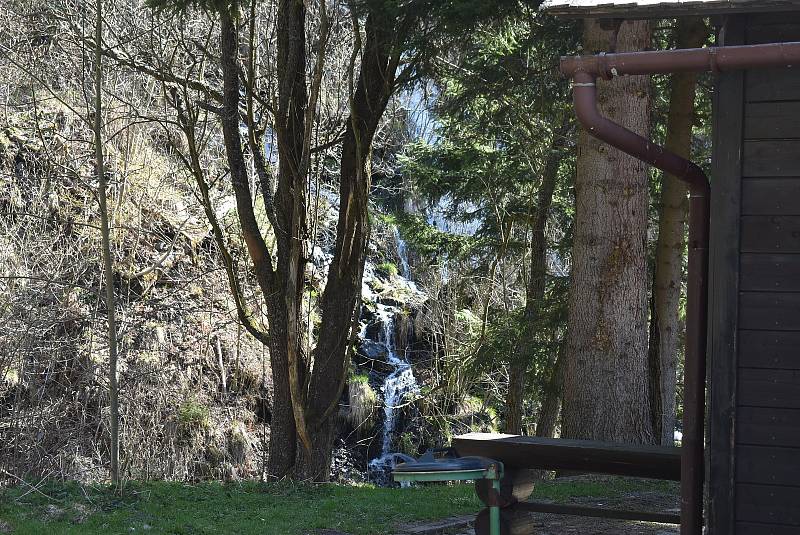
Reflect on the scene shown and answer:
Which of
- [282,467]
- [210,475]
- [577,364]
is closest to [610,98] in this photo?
[577,364]

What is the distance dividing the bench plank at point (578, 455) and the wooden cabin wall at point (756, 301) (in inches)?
52.7

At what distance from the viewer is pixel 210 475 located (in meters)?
14.5

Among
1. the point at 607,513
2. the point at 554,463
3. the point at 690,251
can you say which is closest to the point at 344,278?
the point at 554,463

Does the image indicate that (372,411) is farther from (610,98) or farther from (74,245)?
(610,98)

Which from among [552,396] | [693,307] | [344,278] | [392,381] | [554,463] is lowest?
[392,381]

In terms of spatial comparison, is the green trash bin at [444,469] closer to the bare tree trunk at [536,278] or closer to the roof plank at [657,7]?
the roof plank at [657,7]

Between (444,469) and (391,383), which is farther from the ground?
(444,469)

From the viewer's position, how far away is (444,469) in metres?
4.26

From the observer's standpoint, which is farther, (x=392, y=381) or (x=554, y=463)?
(x=392, y=381)

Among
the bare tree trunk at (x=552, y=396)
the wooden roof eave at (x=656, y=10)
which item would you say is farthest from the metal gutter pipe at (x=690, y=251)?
the bare tree trunk at (x=552, y=396)

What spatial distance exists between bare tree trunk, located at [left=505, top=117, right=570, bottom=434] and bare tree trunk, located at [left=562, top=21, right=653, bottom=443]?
3.46 meters

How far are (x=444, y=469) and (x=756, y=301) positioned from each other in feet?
5.35

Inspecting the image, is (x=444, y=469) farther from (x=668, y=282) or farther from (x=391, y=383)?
(x=391, y=383)

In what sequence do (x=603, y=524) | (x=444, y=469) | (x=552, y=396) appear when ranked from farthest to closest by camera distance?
(x=552, y=396), (x=603, y=524), (x=444, y=469)
